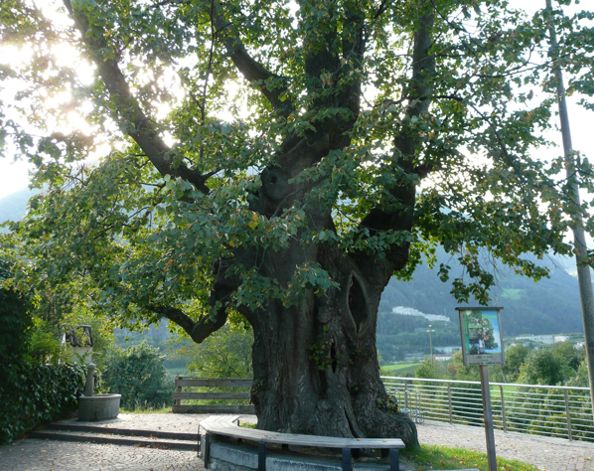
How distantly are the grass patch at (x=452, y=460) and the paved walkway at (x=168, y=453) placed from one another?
0.56 m

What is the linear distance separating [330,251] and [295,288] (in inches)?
104

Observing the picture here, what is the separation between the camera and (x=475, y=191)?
9172 millimetres

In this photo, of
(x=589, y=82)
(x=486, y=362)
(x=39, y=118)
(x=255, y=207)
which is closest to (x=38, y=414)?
→ (x=39, y=118)

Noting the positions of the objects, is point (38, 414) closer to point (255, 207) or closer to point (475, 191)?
point (255, 207)

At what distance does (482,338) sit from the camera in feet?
23.7

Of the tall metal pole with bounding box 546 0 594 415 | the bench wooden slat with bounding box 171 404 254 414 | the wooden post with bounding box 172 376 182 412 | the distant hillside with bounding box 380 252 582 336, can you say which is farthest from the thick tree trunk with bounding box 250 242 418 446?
the distant hillside with bounding box 380 252 582 336

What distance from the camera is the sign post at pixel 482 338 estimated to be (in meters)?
7.08

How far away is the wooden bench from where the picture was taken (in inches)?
285

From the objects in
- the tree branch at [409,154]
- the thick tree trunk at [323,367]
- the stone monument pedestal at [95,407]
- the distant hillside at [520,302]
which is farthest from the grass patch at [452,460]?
the distant hillside at [520,302]

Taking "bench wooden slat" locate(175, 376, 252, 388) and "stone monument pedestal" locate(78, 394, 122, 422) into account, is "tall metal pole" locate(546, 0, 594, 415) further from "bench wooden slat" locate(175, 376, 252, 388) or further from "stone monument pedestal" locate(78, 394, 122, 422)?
"stone monument pedestal" locate(78, 394, 122, 422)

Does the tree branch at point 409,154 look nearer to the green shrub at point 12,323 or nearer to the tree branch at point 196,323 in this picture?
the tree branch at point 196,323

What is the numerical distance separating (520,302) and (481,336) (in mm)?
185499

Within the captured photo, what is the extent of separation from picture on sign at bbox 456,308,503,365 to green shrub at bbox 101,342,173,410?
3952 cm

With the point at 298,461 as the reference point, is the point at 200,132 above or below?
above
